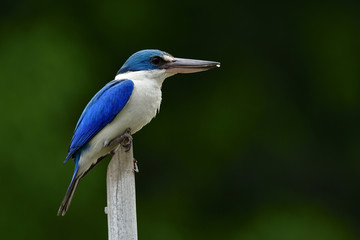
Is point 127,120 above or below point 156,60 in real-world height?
below

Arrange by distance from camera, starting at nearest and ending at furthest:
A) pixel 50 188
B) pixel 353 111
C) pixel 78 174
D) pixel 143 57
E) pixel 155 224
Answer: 1. pixel 78 174
2. pixel 143 57
3. pixel 50 188
4. pixel 155 224
5. pixel 353 111

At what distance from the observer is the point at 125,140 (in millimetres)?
4805

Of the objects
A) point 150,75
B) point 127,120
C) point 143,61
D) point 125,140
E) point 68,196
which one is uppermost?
point 143,61

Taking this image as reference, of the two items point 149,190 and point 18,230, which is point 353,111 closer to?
point 149,190

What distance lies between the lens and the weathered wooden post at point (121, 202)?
4141 millimetres

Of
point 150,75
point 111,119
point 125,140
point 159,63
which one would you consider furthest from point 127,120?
point 159,63

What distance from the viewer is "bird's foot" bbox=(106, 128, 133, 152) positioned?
466cm

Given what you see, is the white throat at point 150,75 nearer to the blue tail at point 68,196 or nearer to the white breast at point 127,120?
the white breast at point 127,120

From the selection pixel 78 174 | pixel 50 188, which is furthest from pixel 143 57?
pixel 50 188

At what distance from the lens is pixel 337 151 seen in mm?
10398

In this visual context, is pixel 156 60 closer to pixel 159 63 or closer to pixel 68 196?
pixel 159 63

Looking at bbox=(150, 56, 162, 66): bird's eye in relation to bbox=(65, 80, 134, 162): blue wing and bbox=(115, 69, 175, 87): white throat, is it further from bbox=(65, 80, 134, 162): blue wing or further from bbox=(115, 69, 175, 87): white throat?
bbox=(65, 80, 134, 162): blue wing

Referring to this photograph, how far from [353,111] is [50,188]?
4325mm

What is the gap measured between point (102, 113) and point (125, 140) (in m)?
0.30
